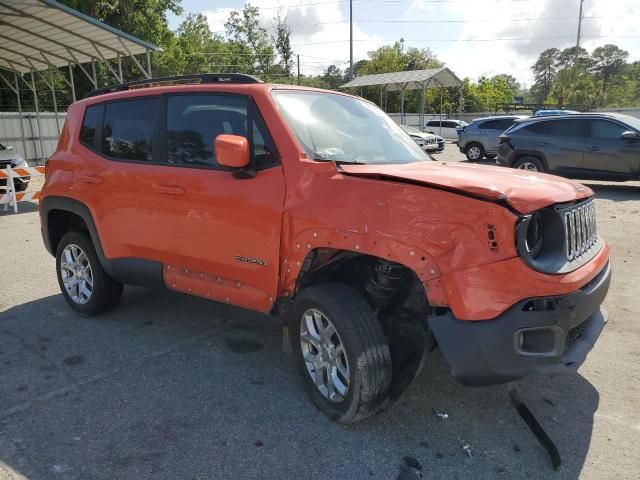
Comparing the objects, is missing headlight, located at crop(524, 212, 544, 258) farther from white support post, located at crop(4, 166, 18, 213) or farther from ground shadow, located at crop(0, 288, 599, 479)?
white support post, located at crop(4, 166, 18, 213)

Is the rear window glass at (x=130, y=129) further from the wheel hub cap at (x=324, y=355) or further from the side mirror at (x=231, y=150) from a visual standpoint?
the wheel hub cap at (x=324, y=355)

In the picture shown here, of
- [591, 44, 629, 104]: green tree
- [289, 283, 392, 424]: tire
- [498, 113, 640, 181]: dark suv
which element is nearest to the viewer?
[289, 283, 392, 424]: tire

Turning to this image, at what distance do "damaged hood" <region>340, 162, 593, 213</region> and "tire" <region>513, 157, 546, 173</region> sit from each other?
983 centimetres

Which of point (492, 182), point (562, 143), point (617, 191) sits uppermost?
point (492, 182)

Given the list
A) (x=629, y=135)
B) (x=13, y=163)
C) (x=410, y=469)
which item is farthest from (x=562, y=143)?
(x=13, y=163)

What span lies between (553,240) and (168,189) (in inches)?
102

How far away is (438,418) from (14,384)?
2850mm

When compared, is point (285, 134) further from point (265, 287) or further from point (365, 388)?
point (365, 388)

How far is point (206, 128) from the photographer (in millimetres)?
3762

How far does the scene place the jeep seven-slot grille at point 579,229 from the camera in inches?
108

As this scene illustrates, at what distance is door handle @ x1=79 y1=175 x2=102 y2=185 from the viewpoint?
14.4ft

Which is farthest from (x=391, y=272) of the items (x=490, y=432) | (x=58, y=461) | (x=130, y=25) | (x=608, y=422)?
(x=130, y=25)

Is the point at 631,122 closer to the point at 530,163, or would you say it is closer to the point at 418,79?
the point at 530,163

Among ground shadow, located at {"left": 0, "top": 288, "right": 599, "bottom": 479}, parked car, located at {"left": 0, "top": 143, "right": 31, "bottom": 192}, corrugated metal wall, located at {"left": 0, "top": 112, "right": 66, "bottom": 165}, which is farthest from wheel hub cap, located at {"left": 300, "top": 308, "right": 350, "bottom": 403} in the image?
corrugated metal wall, located at {"left": 0, "top": 112, "right": 66, "bottom": 165}
